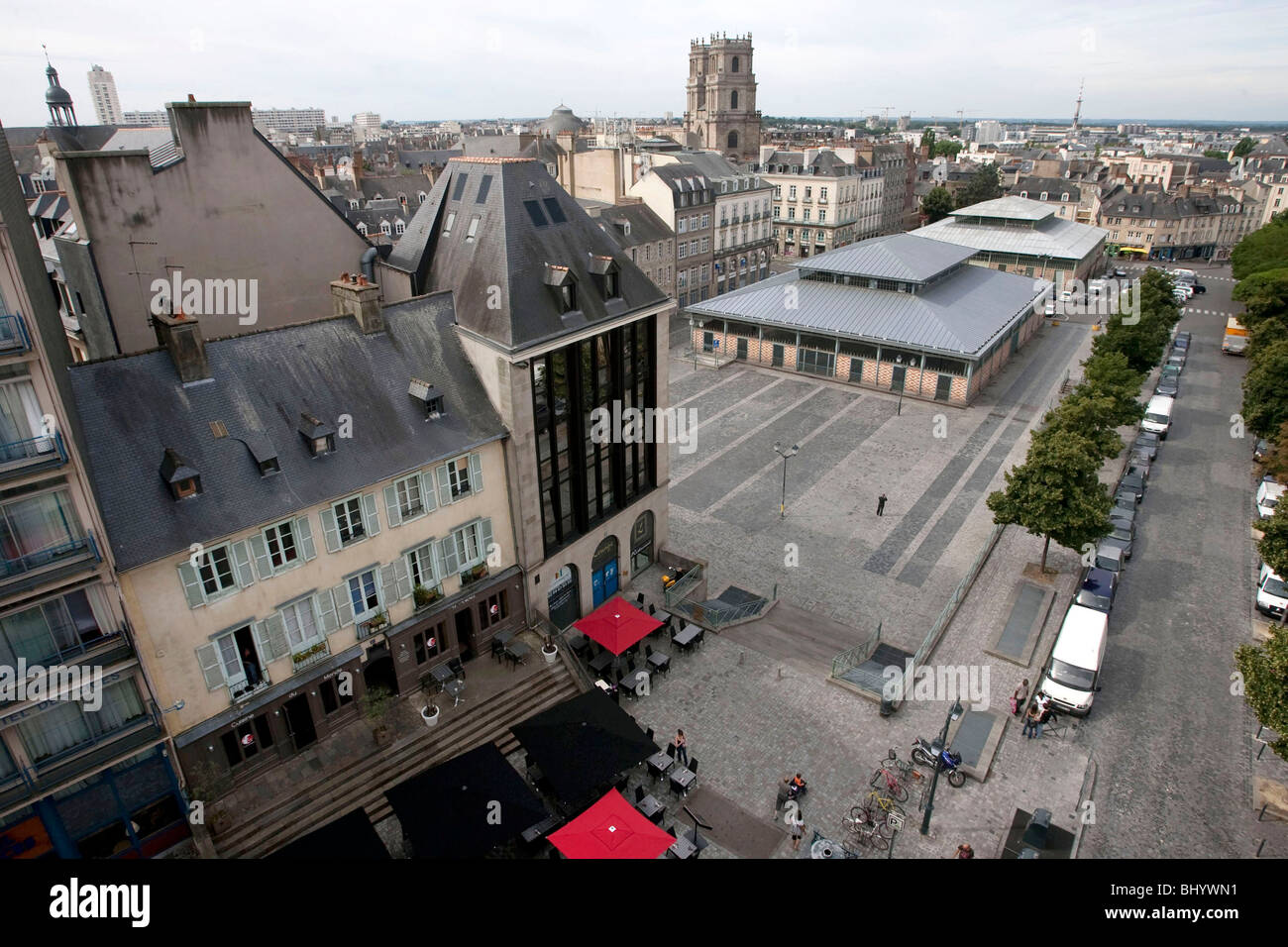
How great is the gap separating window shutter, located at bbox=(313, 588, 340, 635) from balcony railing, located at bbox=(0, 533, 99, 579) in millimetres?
7240

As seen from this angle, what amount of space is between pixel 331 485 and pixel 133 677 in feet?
25.9

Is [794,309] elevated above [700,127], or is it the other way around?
[700,127]

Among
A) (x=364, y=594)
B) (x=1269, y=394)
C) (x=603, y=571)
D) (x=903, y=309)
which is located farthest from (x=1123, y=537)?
(x=364, y=594)

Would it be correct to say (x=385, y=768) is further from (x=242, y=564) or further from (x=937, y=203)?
(x=937, y=203)

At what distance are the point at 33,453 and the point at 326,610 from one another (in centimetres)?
1021

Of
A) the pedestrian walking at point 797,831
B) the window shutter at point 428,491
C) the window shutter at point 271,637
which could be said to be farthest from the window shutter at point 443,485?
the pedestrian walking at point 797,831

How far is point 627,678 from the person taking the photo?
108ft

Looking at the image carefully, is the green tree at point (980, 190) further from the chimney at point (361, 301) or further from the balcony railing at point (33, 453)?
the balcony railing at point (33, 453)

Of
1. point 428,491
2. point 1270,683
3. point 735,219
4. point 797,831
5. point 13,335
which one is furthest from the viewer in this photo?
point 735,219

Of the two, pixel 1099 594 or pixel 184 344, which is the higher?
pixel 184 344

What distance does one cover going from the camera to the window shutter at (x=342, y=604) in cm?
2681

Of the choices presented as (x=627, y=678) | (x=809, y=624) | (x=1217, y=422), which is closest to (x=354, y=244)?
(x=627, y=678)

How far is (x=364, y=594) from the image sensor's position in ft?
91.0
